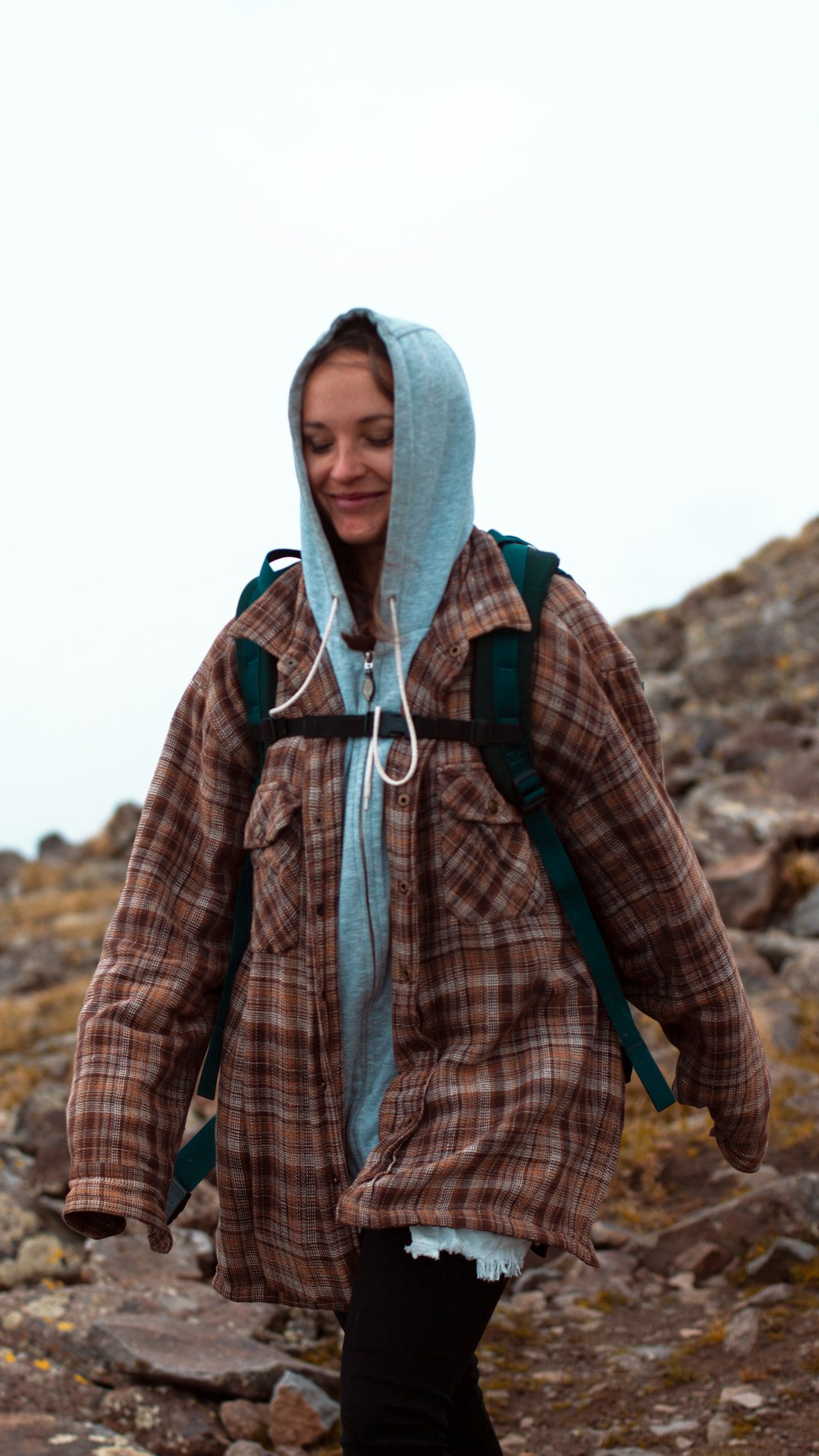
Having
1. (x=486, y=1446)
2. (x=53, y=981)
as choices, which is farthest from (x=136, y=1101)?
(x=53, y=981)

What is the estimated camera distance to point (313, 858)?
8.56 ft

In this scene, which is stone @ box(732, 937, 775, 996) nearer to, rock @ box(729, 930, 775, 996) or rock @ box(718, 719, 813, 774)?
rock @ box(729, 930, 775, 996)

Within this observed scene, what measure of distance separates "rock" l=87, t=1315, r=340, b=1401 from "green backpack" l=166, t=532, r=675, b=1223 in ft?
5.28

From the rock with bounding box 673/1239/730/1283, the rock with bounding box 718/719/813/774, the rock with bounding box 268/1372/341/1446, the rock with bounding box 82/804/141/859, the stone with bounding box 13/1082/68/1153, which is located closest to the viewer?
the rock with bounding box 268/1372/341/1446

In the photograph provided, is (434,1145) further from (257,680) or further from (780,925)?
(780,925)

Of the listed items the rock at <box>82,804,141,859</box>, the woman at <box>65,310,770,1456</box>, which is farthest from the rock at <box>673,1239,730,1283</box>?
the rock at <box>82,804,141,859</box>

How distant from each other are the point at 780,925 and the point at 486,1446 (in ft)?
20.2

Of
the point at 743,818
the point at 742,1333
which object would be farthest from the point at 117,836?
the point at 742,1333

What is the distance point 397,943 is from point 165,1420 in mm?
2177

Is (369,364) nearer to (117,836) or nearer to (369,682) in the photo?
(369,682)

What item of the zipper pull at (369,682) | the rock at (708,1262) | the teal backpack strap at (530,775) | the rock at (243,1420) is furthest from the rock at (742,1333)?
the zipper pull at (369,682)

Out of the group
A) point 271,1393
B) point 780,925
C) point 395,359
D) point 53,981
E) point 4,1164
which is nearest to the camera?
point 395,359

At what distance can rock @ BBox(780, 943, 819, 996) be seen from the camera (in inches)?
291

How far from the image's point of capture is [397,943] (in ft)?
8.39
